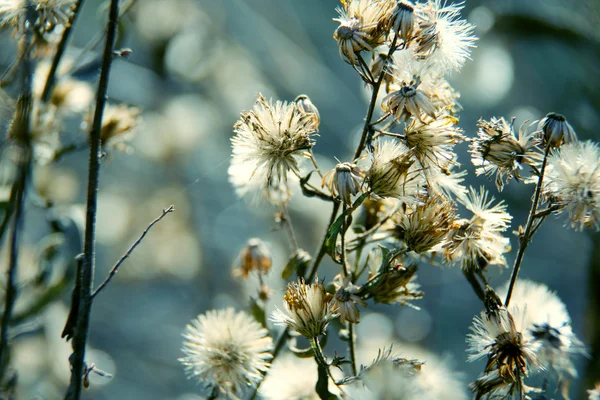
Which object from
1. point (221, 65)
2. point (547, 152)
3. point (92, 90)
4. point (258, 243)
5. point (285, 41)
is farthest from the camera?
point (285, 41)

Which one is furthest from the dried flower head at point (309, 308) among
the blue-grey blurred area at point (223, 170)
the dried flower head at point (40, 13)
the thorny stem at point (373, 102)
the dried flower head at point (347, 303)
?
the blue-grey blurred area at point (223, 170)

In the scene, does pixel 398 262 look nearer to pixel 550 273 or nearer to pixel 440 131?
pixel 440 131

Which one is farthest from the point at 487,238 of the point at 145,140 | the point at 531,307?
the point at 145,140

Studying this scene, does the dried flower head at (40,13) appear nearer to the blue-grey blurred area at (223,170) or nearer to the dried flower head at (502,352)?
the dried flower head at (502,352)

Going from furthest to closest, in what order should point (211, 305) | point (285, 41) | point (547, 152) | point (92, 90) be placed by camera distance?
point (285, 41), point (211, 305), point (92, 90), point (547, 152)

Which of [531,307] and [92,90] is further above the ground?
[92,90]

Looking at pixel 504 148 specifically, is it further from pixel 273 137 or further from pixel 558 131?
pixel 273 137

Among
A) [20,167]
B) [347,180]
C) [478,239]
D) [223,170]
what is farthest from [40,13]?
[223,170]

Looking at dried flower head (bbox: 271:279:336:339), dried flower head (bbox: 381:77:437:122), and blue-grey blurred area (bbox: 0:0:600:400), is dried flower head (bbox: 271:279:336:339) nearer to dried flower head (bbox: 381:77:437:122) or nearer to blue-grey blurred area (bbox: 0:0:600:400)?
dried flower head (bbox: 381:77:437:122)
